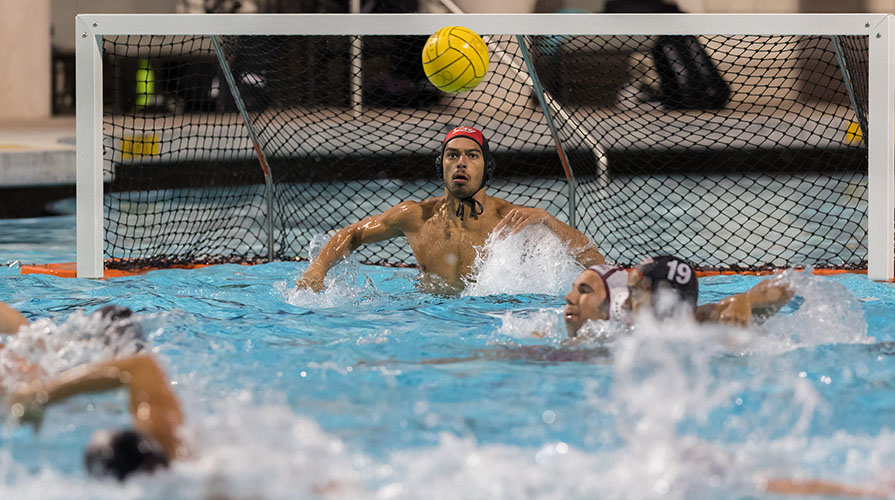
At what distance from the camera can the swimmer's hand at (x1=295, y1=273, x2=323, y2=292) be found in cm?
463

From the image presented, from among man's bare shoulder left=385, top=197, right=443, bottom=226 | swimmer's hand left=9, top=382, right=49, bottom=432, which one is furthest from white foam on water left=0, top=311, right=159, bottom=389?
man's bare shoulder left=385, top=197, right=443, bottom=226

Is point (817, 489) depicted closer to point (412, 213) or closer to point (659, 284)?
point (659, 284)

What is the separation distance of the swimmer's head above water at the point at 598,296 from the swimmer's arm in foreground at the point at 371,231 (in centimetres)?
159

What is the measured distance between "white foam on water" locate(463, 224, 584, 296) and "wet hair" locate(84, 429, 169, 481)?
2756 millimetres

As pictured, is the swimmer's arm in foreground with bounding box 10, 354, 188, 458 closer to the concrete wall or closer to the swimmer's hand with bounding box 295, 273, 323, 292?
the swimmer's hand with bounding box 295, 273, 323, 292

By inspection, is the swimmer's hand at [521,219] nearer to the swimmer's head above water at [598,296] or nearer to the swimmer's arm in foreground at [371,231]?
the swimmer's arm in foreground at [371,231]

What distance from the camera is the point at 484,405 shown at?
3.13 metres

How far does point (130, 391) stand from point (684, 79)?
322 inches

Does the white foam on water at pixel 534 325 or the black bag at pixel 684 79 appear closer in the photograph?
the white foam on water at pixel 534 325

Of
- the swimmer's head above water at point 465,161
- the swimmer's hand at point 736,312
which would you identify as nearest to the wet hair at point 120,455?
the swimmer's hand at point 736,312

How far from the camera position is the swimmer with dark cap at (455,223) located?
15.9ft

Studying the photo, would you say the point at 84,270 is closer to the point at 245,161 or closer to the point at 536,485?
the point at 536,485

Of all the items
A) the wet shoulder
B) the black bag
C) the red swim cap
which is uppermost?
the black bag

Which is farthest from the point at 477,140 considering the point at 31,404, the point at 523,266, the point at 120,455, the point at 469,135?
the point at 120,455
